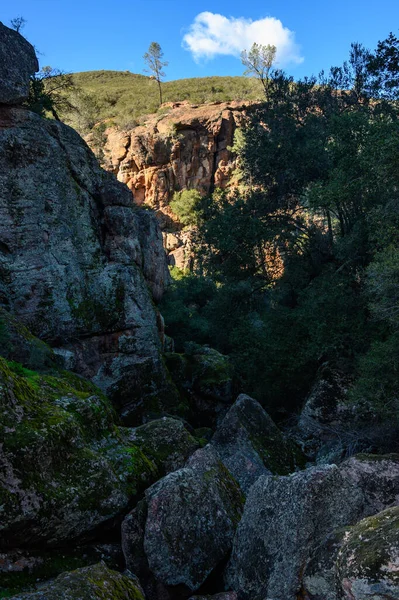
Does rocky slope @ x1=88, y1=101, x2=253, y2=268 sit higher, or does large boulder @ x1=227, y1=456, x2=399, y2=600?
rocky slope @ x1=88, y1=101, x2=253, y2=268

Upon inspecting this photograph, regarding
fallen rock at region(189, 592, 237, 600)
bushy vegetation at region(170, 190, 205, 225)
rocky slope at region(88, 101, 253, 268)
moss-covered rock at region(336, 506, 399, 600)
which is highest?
rocky slope at region(88, 101, 253, 268)

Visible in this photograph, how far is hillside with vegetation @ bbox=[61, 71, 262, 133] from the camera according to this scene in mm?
52594

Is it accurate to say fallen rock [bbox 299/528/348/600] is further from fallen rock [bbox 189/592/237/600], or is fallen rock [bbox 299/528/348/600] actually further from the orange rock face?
the orange rock face

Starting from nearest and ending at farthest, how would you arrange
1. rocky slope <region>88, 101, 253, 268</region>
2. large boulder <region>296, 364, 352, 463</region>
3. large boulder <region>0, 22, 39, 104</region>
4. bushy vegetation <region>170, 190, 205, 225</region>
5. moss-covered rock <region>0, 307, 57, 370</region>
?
moss-covered rock <region>0, 307, 57, 370</region>
large boulder <region>296, 364, 352, 463</region>
large boulder <region>0, 22, 39, 104</region>
bushy vegetation <region>170, 190, 205, 225</region>
rocky slope <region>88, 101, 253, 268</region>

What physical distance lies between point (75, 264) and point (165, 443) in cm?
828

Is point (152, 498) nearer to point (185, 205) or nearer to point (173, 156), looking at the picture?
point (185, 205)

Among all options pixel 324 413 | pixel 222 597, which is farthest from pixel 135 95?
pixel 222 597

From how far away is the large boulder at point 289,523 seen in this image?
4977 mm

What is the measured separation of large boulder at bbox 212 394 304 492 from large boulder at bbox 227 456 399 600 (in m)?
3.37

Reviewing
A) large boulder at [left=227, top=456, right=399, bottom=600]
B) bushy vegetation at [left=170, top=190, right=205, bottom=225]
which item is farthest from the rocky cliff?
bushy vegetation at [left=170, top=190, right=205, bottom=225]

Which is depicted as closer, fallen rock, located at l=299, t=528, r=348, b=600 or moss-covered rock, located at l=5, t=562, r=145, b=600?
moss-covered rock, located at l=5, t=562, r=145, b=600

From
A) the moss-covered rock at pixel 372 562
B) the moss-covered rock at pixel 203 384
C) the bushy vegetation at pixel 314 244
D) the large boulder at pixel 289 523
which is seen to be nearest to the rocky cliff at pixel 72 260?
the moss-covered rock at pixel 203 384

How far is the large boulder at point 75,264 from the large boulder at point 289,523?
8.75 meters

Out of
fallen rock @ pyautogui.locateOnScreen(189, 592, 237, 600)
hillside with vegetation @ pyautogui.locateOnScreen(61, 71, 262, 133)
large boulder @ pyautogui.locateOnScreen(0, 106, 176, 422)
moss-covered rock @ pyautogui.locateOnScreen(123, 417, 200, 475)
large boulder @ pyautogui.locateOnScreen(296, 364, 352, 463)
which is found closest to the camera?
fallen rock @ pyautogui.locateOnScreen(189, 592, 237, 600)
